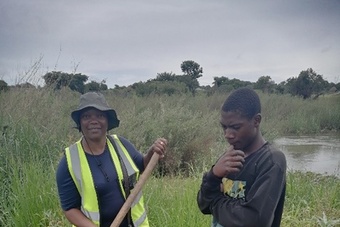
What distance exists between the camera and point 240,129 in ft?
5.01

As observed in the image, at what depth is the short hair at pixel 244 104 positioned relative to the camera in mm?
1535

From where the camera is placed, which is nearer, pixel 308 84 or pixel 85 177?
pixel 85 177

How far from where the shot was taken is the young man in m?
1.40

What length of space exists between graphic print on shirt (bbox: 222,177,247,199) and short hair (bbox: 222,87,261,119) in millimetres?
283

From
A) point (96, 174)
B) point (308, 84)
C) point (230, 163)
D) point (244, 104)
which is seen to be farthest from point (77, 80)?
point (308, 84)

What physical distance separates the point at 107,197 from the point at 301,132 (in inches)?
609

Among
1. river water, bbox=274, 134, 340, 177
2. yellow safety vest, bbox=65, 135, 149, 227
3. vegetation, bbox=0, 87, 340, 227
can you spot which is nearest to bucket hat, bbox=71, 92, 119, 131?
yellow safety vest, bbox=65, 135, 149, 227

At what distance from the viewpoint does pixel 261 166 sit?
1.46 m

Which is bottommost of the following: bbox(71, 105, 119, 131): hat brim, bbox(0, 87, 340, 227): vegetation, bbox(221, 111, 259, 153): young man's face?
bbox(0, 87, 340, 227): vegetation

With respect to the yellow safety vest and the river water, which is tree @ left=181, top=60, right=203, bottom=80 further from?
the yellow safety vest

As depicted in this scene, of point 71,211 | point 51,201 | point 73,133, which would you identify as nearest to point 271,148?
point 71,211

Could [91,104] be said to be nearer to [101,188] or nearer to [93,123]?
[93,123]

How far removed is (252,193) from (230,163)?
0.16m

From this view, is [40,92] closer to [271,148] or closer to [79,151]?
[79,151]
